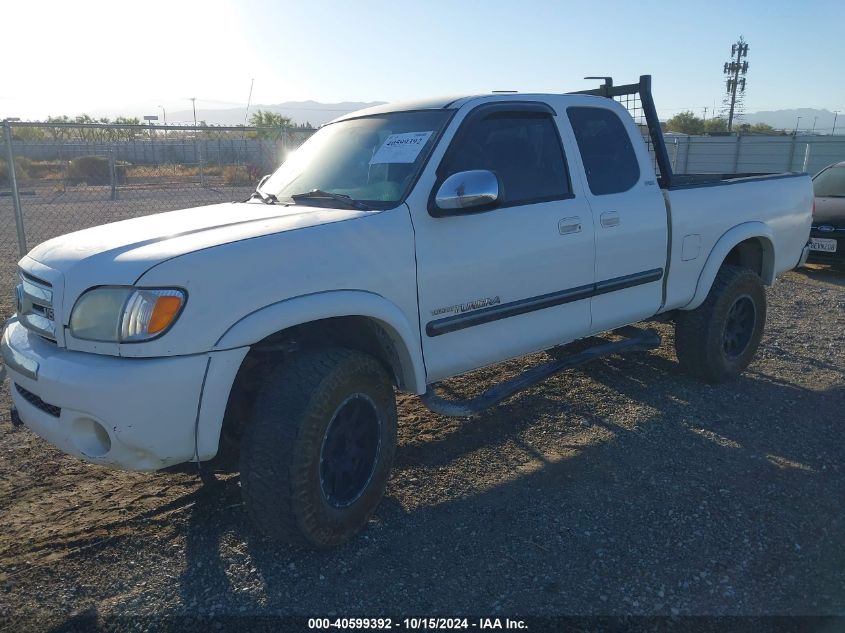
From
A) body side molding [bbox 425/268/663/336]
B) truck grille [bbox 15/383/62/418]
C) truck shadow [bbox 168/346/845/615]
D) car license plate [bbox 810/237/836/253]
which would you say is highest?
body side molding [bbox 425/268/663/336]

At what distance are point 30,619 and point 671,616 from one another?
2.58m

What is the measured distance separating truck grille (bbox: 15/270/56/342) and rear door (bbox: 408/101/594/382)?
1.65 m

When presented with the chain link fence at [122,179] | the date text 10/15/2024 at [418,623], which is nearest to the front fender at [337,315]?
the date text 10/15/2024 at [418,623]

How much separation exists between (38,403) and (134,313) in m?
0.72

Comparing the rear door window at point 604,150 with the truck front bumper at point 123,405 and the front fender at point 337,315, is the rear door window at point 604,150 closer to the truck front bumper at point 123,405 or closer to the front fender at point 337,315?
the front fender at point 337,315

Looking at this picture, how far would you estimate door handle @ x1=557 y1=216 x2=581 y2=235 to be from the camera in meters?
4.17

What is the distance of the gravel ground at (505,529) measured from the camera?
2.98 m

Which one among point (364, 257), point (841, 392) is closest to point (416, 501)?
point (364, 257)

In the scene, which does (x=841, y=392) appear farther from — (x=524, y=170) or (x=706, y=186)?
(x=524, y=170)

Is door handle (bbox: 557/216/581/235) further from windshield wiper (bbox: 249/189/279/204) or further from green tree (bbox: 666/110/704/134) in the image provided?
green tree (bbox: 666/110/704/134)

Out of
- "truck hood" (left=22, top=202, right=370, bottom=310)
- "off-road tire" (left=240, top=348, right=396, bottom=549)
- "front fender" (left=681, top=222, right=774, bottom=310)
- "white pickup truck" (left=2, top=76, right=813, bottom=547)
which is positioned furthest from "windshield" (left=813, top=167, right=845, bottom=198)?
"off-road tire" (left=240, top=348, right=396, bottom=549)

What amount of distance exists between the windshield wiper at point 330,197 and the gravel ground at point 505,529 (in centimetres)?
157

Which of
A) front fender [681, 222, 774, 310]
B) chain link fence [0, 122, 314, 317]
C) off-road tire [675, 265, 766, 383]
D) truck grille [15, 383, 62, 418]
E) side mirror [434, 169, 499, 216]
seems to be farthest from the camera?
chain link fence [0, 122, 314, 317]

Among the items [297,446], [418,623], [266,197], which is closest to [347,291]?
[297,446]
